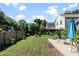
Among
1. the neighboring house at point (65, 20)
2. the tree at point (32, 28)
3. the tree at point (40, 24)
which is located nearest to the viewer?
the tree at point (40, 24)

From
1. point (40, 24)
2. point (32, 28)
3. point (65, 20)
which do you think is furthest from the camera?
point (65, 20)

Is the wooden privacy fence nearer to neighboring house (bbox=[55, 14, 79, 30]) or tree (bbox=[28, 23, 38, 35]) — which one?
tree (bbox=[28, 23, 38, 35])

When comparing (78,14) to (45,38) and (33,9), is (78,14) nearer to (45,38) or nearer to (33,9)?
(45,38)

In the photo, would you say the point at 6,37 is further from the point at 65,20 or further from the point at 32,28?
the point at 65,20

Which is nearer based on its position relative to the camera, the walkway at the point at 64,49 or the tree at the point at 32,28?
the walkway at the point at 64,49

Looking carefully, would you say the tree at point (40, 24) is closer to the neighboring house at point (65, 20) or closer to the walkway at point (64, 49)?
the walkway at point (64, 49)

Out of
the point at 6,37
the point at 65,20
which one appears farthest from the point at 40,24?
the point at 65,20

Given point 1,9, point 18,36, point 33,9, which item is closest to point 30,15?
point 33,9

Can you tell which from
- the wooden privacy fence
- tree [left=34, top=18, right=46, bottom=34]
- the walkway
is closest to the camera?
the walkway

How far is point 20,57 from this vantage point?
307 inches

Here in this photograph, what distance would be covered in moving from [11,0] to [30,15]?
2.58 meters

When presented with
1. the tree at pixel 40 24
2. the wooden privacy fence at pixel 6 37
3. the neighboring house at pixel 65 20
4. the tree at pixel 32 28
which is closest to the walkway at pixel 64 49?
the tree at pixel 40 24

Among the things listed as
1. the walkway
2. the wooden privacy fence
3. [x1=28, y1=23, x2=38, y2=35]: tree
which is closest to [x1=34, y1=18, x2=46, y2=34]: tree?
[x1=28, y1=23, x2=38, y2=35]: tree

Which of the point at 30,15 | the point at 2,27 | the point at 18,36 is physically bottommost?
the point at 18,36
